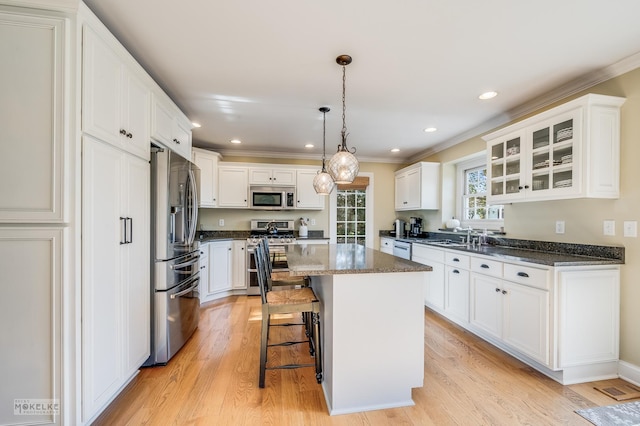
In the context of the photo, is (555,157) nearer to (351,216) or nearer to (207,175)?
(351,216)

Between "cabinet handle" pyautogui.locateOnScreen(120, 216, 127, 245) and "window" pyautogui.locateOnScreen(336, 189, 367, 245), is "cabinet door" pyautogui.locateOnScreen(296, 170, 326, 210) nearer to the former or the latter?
"window" pyautogui.locateOnScreen(336, 189, 367, 245)

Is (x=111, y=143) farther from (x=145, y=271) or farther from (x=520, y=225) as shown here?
(x=520, y=225)

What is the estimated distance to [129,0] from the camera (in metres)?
1.51

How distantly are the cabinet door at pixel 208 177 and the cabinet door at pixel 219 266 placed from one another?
70cm

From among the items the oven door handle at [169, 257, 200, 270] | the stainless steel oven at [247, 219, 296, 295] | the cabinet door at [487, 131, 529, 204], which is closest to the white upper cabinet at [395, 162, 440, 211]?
the cabinet door at [487, 131, 529, 204]

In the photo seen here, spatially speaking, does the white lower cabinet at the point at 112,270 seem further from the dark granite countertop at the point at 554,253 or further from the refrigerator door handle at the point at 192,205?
the dark granite countertop at the point at 554,253

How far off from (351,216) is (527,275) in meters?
3.35

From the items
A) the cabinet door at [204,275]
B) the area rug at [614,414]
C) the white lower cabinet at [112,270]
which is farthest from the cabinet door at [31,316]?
the area rug at [614,414]

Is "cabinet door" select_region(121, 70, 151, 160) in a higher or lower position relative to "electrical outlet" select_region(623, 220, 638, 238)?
higher

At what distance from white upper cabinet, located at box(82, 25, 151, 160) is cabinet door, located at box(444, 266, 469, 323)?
3.20m

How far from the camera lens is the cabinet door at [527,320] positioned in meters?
2.07

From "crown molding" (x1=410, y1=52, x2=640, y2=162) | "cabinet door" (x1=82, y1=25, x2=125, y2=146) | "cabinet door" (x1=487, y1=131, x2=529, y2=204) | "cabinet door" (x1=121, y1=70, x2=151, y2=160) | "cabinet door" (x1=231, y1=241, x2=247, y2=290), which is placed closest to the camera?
"cabinet door" (x1=82, y1=25, x2=125, y2=146)

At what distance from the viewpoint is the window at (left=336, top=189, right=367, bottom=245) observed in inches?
209

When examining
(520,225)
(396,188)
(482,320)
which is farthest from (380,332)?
(396,188)
